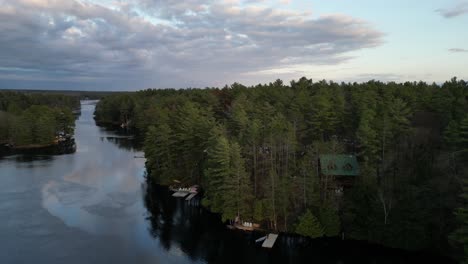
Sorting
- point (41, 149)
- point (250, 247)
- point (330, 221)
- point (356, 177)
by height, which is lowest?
point (250, 247)

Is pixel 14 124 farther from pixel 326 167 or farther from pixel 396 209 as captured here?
pixel 396 209

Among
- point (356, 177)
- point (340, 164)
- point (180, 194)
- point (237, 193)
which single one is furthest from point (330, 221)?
point (180, 194)

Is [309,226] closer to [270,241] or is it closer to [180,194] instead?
[270,241]

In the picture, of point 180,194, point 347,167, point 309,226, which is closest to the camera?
point 309,226

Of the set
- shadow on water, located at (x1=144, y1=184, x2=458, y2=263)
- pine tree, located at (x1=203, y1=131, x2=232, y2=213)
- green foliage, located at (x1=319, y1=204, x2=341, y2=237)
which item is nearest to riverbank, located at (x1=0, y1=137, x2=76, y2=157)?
pine tree, located at (x1=203, y1=131, x2=232, y2=213)

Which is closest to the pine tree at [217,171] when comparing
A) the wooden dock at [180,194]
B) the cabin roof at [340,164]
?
the wooden dock at [180,194]

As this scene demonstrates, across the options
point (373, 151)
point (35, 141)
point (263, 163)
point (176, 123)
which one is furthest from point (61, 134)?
point (373, 151)
